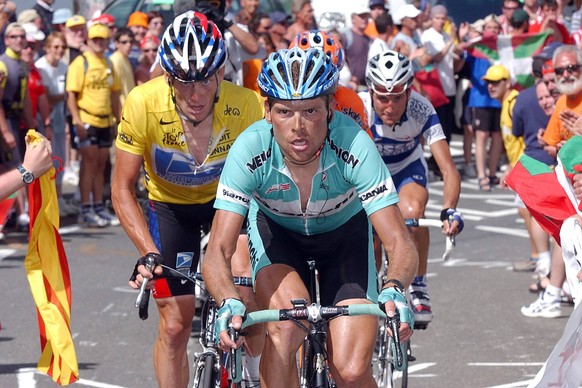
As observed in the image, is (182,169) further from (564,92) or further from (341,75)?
(341,75)

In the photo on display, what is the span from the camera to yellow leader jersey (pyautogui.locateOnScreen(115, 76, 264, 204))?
6762 millimetres

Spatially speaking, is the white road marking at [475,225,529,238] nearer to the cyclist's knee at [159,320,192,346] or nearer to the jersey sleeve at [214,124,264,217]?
the cyclist's knee at [159,320,192,346]

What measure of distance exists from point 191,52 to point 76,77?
855 centimetres

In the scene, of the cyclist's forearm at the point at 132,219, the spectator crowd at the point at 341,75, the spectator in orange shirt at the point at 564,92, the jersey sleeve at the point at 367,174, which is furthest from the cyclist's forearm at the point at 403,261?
the spectator in orange shirt at the point at 564,92

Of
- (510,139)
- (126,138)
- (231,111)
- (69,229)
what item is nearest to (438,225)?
(231,111)

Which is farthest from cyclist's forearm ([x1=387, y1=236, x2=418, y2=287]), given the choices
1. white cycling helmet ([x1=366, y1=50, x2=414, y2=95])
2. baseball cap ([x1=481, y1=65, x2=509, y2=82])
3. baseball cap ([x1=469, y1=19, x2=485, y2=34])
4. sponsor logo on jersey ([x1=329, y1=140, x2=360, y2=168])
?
baseball cap ([x1=469, y1=19, x2=485, y2=34])

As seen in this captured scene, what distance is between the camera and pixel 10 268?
504 inches

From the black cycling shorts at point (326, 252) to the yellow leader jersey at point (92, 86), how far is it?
8.96 metres

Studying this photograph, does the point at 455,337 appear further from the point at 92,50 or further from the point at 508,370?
the point at 92,50

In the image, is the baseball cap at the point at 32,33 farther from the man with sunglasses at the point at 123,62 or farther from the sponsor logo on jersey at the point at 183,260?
the sponsor logo on jersey at the point at 183,260

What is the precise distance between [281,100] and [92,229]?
9896 millimetres

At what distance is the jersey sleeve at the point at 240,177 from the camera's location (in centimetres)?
554

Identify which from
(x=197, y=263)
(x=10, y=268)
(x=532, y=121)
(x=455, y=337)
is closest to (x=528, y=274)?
(x=532, y=121)

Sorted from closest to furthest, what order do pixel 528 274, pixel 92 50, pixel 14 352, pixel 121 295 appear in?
pixel 14 352
pixel 121 295
pixel 528 274
pixel 92 50
